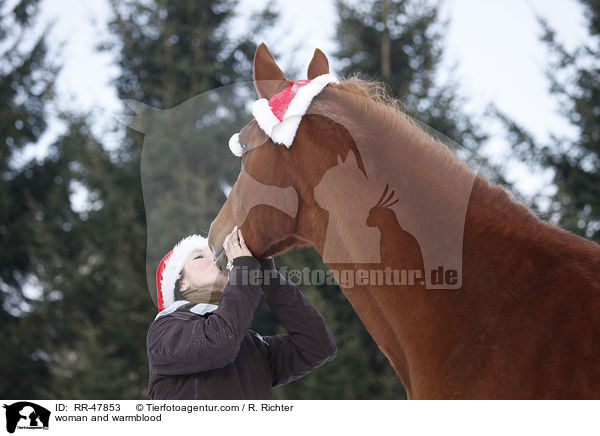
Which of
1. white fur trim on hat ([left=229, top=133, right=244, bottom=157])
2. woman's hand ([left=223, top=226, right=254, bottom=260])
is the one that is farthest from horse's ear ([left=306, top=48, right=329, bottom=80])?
woman's hand ([left=223, top=226, right=254, bottom=260])

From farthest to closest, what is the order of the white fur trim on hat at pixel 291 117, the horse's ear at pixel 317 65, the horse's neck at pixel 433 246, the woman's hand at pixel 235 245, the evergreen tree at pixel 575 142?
the evergreen tree at pixel 575 142 → the horse's ear at pixel 317 65 → the woman's hand at pixel 235 245 → the white fur trim on hat at pixel 291 117 → the horse's neck at pixel 433 246

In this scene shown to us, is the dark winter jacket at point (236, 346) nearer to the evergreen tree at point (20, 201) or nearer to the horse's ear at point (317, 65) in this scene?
the horse's ear at point (317, 65)

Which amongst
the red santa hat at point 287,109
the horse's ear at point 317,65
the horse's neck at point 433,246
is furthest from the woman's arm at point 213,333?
the horse's ear at point 317,65

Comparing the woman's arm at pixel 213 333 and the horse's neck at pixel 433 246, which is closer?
the horse's neck at pixel 433 246

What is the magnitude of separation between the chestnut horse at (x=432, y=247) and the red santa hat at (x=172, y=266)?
0.30 metres

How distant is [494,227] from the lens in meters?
1.75

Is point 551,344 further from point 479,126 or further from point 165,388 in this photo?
point 479,126

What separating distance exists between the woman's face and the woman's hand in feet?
0.57

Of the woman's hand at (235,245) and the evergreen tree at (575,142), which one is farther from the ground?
the evergreen tree at (575,142)

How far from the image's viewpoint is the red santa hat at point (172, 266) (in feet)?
7.32

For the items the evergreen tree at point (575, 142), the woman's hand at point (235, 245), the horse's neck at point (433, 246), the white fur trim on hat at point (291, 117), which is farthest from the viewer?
the evergreen tree at point (575, 142)

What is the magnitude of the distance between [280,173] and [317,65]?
58 centimetres

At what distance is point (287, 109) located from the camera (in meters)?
1.90
